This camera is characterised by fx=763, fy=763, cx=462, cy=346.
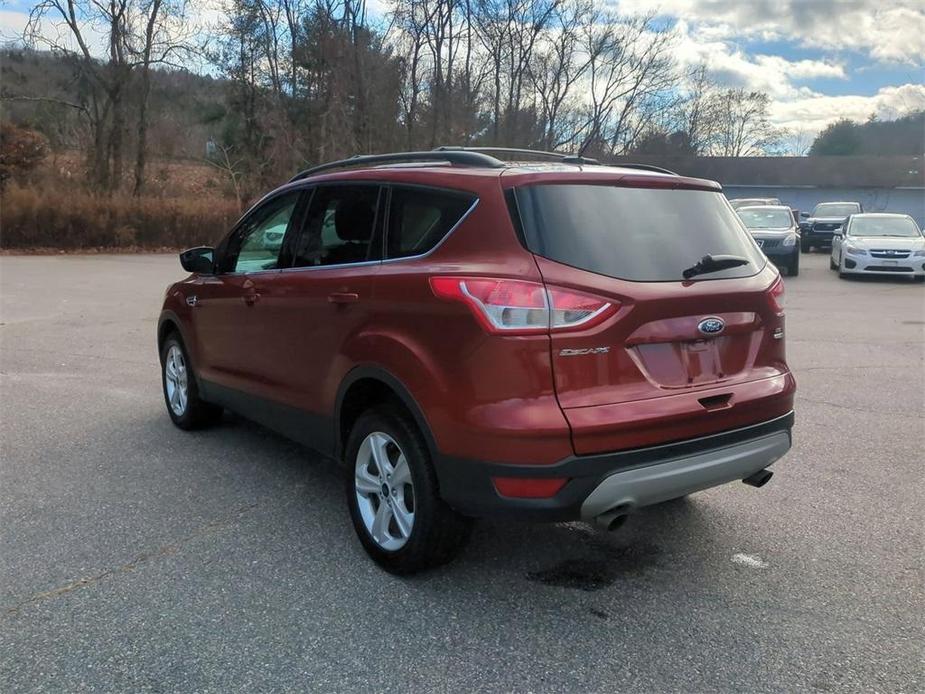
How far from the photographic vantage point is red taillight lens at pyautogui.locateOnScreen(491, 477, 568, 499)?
286 cm

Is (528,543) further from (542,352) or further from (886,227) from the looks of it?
(886,227)

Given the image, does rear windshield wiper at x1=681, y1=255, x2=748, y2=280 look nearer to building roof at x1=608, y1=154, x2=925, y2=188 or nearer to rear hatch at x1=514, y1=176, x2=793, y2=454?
rear hatch at x1=514, y1=176, x2=793, y2=454

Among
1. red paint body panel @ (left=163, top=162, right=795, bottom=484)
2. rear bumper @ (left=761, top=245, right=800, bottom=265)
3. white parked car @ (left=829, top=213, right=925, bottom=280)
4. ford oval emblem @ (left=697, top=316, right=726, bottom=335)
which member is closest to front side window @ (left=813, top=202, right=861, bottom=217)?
white parked car @ (left=829, top=213, right=925, bottom=280)

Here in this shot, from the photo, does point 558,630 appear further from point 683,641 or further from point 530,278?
point 530,278

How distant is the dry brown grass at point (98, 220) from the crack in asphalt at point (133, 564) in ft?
82.8

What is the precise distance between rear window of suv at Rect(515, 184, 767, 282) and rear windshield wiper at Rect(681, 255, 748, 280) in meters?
0.02

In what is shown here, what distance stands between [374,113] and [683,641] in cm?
3721

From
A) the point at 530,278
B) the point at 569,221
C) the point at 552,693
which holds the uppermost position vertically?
the point at 569,221

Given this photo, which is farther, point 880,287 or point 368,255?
point 880,287

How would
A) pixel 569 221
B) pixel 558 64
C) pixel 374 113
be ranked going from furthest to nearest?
pixel 558 64 → pixel 374 113 → pixel 569 221

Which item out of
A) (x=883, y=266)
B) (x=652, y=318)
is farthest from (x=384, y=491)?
(x=883, y=266)

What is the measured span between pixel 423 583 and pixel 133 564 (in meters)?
1.37

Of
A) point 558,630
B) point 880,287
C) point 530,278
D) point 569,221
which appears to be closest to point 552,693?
point 558,630

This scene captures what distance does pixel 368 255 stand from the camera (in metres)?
3.66
